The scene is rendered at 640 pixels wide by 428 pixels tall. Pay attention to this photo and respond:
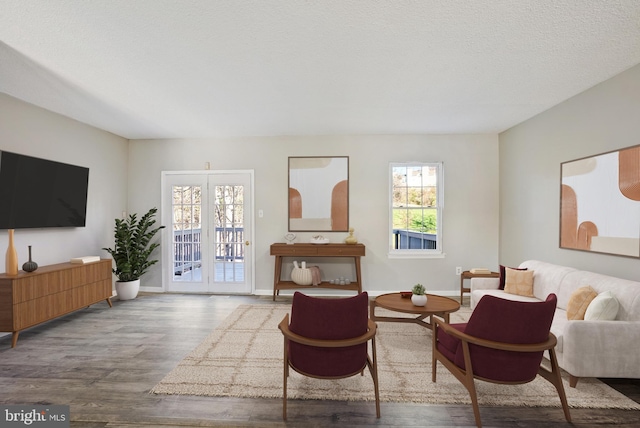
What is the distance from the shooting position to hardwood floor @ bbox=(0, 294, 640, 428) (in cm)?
209

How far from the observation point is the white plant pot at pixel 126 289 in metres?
5.07

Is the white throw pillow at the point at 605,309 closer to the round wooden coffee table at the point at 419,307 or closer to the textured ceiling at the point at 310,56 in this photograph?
the round wooden coffee table at the point at 419,307

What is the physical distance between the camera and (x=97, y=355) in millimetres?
3062

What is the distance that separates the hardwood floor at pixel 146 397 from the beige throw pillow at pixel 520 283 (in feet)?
4.10

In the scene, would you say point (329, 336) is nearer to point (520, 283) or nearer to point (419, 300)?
point (419, 300)

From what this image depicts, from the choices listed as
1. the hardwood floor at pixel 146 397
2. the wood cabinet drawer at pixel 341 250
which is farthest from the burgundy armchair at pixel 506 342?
the wood cabinet drawer at pixel 341 250

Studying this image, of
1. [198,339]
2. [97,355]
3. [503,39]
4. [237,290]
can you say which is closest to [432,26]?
[503,39]

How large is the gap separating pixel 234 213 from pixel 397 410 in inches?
163

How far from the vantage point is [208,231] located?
219 inches

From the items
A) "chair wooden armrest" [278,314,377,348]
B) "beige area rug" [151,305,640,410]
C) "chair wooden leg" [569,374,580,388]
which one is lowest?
"beige area rug" [151,305,640,410]

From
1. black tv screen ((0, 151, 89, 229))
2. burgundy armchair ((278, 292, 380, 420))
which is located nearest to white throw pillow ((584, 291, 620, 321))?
burgundy armchair ((278, 292, 380, 420))

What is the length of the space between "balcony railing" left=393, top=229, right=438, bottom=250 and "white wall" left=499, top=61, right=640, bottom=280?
45.4 inches

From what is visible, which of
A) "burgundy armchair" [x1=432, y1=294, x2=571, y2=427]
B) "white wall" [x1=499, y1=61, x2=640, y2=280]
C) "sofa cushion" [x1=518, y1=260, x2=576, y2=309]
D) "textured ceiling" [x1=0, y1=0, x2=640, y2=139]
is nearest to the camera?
"burgundy armchair" [x1=432, y1=294, x2=571, y2=427]

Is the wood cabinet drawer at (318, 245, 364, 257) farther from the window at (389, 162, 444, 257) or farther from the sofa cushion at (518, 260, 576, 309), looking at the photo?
the sofa cushion at (518, 260, 576, 309)
